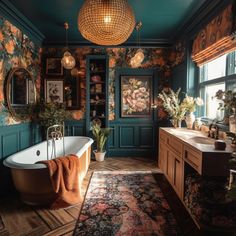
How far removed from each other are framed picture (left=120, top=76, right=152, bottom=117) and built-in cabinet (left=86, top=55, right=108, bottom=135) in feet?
1.33

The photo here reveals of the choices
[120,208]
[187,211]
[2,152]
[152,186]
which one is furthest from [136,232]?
[2,152]

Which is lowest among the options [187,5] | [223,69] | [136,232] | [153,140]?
[136,232]

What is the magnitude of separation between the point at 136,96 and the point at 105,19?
281cm

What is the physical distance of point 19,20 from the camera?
3.09m

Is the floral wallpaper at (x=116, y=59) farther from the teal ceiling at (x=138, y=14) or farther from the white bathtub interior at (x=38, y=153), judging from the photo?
the white bathtub interior at (x=38, y=153)

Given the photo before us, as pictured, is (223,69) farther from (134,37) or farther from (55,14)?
(55,14)

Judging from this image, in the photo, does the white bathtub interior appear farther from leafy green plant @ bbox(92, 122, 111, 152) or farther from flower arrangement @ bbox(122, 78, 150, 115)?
flower arrangement @ bbox(122, 78, 150, 115)

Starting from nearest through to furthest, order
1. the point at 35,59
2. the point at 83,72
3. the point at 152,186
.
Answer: the point at 152,186 → the point at 35,59 → the point at 83,72

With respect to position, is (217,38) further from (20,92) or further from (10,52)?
(20,92)

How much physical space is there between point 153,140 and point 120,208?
2.43 meters

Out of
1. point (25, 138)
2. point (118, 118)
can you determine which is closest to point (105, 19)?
point (25, 138)

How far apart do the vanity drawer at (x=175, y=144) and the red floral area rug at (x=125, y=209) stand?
0.65m

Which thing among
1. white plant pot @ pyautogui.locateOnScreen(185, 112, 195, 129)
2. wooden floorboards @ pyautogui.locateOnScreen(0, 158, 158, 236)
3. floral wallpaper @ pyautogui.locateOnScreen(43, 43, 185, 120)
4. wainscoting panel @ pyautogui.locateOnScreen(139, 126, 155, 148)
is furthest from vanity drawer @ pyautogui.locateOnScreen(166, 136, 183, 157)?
floral wallpaper @ pyautogui.locateOnScreen(43, 43, 185, 120)

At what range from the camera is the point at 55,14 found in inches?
120
